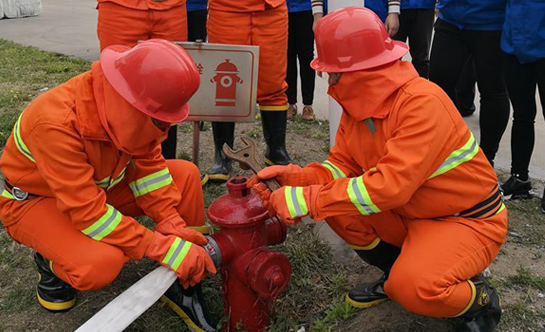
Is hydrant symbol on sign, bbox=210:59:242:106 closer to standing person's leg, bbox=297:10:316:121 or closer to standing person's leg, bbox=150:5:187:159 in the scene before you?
standing person's leg, bbox=150:5:187:159

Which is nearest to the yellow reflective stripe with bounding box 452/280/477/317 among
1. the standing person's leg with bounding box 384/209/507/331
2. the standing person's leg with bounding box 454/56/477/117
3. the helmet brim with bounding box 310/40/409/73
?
the standing person's leg with bounding box 384/209/507/331

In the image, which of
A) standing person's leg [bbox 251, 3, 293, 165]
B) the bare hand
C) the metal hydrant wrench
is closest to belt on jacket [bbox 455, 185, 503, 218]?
the metal hydrant wrench

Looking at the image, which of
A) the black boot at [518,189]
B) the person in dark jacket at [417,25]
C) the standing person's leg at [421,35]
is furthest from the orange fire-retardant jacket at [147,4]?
the black boot at [518,189]

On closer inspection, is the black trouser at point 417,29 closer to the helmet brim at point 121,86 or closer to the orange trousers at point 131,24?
the orange trousers at point 131,24

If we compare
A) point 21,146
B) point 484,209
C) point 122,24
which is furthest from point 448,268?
point 122,24

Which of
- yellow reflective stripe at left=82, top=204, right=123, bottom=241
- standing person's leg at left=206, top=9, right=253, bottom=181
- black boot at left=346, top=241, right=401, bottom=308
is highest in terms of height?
standing person's leg at left=206, top=9, right=253, bottom=181

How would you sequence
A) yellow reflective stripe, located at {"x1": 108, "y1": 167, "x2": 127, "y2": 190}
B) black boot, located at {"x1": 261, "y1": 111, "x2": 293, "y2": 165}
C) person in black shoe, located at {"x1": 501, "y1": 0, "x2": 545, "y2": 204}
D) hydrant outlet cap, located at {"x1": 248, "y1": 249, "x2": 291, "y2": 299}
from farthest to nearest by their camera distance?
black boot, located at {"x1": 261, "y1": 111, "x2": 293, "y2": 165}, person in black shoe, located at {"x1": 501, "y1": 0, "x2": 545, "y2": 204}, yellow reflective stripe, located at {"x1": 108, "y1": 167, "x2": 127, "y2": 190}, hydrant outlet cap, located at {"x1": 248, "y1": 249, "x2": 291, "y2": 299}

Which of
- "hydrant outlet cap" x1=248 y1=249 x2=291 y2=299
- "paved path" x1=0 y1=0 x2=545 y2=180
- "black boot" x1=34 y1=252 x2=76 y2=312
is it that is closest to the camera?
"hydrant outlet cap" x1=248 y1=249 x2=291 y2=299

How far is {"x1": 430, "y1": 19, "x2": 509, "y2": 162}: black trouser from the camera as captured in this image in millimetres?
3336

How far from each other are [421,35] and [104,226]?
3035 mm

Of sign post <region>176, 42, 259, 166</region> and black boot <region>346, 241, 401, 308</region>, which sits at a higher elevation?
sign post <region>176, 42, 259, 166</region>

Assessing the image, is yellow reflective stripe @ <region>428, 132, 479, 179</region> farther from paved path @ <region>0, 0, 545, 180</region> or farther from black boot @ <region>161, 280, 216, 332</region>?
paved path @ <region>0, 0, 545, 180</region>

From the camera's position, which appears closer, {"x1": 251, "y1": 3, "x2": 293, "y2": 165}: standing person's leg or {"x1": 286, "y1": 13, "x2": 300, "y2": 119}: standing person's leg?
{"x1": 251, "y1": 3, "x2": 293, "y2": 165}: standing person's leg

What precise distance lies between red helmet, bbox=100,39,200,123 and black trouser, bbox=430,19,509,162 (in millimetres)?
2053
